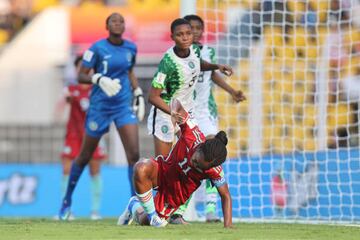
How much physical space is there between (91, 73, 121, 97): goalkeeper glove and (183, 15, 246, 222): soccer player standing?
0.84 m

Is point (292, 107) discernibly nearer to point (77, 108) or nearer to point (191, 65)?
point (77, 108)

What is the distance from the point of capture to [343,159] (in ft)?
42.8

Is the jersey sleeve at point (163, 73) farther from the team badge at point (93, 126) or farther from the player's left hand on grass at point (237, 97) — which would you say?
the team badge at point (93, 126)

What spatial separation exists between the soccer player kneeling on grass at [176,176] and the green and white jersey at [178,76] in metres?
0.89

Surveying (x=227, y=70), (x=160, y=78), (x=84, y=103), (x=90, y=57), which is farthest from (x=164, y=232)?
(x=84, y=103)

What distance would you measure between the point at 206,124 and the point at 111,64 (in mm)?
1237

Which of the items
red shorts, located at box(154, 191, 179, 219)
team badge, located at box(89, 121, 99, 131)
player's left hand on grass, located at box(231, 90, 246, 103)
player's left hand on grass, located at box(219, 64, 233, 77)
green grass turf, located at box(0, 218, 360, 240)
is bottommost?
green grass turf, located at box(0, 218, 360, 240)

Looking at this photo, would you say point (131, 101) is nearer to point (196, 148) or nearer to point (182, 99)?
point (182, 99)

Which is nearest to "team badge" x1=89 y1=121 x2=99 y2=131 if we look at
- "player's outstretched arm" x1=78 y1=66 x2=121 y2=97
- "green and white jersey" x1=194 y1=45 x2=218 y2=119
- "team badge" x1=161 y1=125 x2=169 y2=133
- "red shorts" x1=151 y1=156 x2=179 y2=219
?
"player's outstretched arm" x1=78 y1=66 x2=121 y2=97

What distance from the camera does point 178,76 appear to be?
31.6ft

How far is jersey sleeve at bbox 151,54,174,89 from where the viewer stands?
375 inches

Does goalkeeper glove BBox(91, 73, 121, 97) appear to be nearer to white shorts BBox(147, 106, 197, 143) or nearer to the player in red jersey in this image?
white shorts BBox(147, 106, 197, 143)

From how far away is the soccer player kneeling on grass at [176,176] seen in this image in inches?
336

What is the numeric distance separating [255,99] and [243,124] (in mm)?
464
